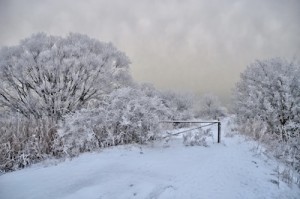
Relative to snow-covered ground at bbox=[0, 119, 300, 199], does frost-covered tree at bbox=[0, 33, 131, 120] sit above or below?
above

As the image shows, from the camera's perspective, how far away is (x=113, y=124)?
702 cm

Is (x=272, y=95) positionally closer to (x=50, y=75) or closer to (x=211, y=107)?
(x=50, y=75)

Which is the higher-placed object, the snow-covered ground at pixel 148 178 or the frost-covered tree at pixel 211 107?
the frost-covered tree at pixel 211 107

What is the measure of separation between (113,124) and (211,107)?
44.9 metres

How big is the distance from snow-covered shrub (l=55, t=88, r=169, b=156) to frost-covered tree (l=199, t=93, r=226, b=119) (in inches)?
1689

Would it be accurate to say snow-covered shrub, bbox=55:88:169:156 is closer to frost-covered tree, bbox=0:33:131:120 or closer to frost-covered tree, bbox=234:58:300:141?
frost-covered tree, bbox=234:58:300:141

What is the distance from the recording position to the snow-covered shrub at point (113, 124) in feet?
21.1

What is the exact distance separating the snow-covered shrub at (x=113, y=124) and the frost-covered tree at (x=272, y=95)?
27.8 ft

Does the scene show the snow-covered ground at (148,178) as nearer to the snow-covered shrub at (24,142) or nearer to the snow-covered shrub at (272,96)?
the snow-covered shrub at (24,142)

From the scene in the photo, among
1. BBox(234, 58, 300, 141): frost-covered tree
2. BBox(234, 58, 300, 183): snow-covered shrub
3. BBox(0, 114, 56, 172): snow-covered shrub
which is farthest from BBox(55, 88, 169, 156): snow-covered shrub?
BBox(234, 58, 300, 141): frost-covered tree

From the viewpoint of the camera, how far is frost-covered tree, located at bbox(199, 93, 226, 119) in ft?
162

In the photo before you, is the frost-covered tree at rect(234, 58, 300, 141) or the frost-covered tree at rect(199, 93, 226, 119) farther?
the frost-covered tree at rect(199, 93, 226, 119)

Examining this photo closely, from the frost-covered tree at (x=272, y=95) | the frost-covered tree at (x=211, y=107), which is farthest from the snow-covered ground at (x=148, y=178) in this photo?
the frost-covered tree at (x=211, y=107)

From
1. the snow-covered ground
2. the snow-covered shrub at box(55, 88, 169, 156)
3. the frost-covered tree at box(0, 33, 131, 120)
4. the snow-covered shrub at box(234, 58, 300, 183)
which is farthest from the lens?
the frost-covered tree at box(0, 33, 131, 120)
